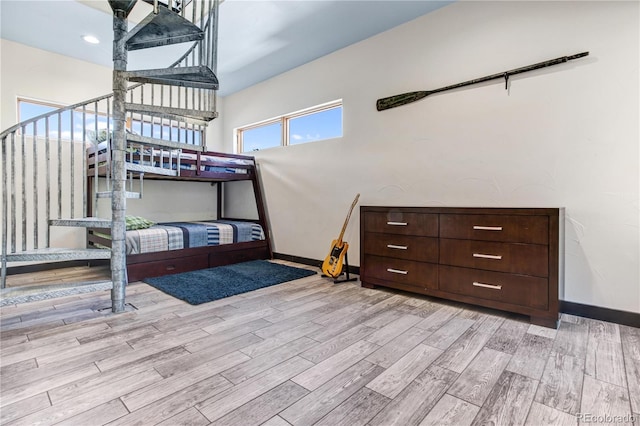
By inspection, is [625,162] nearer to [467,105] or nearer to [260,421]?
[467,105]

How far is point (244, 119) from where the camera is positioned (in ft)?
16.0

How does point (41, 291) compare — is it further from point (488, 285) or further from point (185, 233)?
point (488, 285)

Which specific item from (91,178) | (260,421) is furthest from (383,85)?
(91,178)

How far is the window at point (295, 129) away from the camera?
12.4 ft

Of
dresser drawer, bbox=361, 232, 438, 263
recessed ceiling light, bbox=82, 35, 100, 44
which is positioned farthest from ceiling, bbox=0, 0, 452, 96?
dresser drawer, bbox=361, 232, 438, 263

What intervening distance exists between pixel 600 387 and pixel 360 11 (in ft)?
10.2

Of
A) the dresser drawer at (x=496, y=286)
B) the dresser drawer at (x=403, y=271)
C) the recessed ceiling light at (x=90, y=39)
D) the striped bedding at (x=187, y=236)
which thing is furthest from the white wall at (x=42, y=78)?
the dresser drawer at (x=496, y=286)

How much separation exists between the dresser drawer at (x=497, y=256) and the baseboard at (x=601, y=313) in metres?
0.50

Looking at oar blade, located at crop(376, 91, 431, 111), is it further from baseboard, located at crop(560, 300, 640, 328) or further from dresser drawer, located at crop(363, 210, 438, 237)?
baseboard, located at crop(560, 300, 640, 328)

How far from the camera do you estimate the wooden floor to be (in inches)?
47.3

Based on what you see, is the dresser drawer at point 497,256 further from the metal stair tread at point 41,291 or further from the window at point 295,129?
the metal stair tread at point 41,291

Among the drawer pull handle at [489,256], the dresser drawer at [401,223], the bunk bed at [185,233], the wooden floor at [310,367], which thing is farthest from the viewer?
the bunk bed at [185,233]

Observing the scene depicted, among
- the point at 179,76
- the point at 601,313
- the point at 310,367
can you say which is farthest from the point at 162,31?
the point at 601,313

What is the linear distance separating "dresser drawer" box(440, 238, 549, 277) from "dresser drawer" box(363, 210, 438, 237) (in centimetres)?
15
